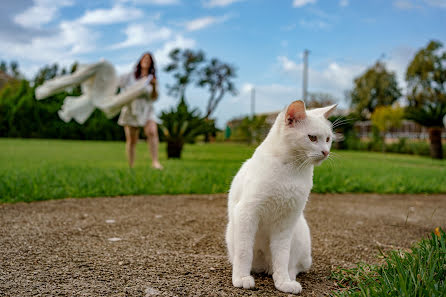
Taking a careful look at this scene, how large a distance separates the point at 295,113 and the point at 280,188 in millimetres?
429

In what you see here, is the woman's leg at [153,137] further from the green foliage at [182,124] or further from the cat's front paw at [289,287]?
the cat's front paw at [289,287]

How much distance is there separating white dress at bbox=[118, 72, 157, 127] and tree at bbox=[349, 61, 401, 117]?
36331mm

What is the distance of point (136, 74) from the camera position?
730 cm

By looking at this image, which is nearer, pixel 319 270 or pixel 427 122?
pixel 319 270

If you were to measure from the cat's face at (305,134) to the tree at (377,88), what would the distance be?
40.3 m

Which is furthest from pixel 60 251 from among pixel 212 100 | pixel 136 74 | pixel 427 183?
pixel 212 100

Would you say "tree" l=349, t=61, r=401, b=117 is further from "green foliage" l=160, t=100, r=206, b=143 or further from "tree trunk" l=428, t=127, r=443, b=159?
"green foliage" l=160, t=100, r=206, b=143

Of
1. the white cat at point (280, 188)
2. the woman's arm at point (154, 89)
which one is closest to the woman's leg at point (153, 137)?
the woman's arm at point (154, 89)

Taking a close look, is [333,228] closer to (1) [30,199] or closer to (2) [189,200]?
(2) [189,200]

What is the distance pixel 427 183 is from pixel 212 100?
35117 millimetres

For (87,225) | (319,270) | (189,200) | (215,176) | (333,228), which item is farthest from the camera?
(215,176)

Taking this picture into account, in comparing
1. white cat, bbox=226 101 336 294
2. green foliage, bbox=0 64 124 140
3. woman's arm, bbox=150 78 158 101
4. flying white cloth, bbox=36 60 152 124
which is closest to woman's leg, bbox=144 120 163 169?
woman's arm, bbox=150 78 158 101

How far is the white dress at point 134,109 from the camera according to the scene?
718cm

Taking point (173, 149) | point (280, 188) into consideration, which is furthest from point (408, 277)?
point (173, 149)
